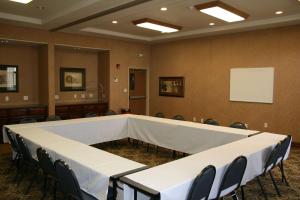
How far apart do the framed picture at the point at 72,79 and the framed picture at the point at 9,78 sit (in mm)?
1201

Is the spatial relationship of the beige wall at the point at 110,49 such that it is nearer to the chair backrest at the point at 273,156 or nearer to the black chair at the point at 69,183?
the black chair at the point at 69,183

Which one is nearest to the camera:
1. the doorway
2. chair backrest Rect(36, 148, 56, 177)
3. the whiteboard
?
chair backrest Rect(36, 148, 56, 177)

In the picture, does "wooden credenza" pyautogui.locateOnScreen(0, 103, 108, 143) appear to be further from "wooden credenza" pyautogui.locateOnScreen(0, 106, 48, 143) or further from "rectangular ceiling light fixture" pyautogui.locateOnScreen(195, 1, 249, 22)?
"rectangular ceiling light fixture" pyautogui.locateOnScreen(195, 1, 249, 22)

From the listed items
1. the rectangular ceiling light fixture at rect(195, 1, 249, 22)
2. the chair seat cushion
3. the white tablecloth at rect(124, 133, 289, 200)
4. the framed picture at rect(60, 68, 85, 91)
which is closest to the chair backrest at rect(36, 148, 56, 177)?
the chair seat cushion

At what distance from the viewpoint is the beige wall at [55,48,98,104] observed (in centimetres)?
740

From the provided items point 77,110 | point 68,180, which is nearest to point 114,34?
point 77,110

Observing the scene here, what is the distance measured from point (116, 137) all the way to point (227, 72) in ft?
11.9

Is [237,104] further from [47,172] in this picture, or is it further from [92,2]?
[47,172]

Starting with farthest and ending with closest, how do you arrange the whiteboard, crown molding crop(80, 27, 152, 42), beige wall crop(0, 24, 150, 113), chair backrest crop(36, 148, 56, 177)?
1. crown molding crop(80, 27, 152, 42)
2. the whiteboard
3. beige wall crop(0, 24, 150, 113)
4. chair backrest crop(36, 148, 56, 177)

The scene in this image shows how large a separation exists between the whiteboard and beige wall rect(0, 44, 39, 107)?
17.8 ft

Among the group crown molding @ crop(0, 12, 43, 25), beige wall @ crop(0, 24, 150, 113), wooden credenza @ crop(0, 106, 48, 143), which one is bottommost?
wooden credenza @ crop(0, 106, 48, 143)

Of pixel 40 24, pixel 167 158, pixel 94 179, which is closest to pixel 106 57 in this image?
pixel 40 24

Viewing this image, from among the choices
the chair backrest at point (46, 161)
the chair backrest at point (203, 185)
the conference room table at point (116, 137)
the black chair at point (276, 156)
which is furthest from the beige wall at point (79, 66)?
the chair backrest at point (203, 185)

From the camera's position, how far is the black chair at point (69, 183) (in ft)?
7.59
